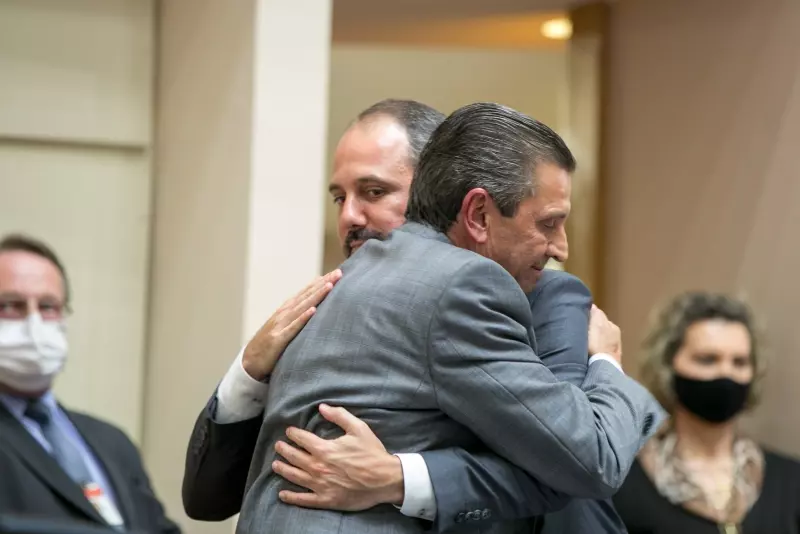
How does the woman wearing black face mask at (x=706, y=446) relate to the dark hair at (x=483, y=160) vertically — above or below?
below

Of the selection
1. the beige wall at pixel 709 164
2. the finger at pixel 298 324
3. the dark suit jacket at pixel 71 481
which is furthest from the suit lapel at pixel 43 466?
the beige wall at pixel 709 164

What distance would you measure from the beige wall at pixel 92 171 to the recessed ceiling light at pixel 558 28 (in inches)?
72.7

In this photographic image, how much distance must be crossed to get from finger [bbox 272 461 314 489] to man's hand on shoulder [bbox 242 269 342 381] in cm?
20

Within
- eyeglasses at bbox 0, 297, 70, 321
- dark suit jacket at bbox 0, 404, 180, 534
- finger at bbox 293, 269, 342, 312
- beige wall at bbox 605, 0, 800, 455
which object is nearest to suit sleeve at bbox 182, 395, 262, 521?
finger at bbox 293, 269, 342, 312

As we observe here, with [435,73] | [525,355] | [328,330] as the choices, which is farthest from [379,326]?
[435,73]

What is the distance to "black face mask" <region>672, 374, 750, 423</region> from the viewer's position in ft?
12.4

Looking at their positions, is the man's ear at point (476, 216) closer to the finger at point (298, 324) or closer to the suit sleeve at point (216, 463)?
the finger at point (298, 324)

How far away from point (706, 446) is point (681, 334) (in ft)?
1.30

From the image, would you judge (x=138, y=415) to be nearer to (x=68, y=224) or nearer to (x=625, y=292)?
(x=68, y=224)

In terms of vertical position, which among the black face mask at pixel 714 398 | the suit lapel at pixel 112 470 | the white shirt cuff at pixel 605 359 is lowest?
the suit lapel at pixel 112 470

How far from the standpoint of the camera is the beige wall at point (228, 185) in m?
3.09

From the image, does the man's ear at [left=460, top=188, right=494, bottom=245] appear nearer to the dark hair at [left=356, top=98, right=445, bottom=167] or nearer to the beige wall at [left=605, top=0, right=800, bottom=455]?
the dark hair at [left=356, top=98, right=445, bottom=167]

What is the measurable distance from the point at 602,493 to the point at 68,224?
2720 millimetres

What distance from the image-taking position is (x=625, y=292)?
4.61 meters
